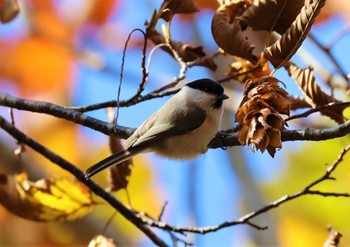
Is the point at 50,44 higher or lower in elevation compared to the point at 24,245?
higher

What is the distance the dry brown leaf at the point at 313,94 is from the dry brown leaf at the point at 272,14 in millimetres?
166

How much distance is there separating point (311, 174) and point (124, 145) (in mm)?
2293

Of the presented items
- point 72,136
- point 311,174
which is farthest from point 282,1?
point 72,136

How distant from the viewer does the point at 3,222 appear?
338cm

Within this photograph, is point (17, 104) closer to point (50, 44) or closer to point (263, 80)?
point (263, 80)

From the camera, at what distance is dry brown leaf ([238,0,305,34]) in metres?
1.08

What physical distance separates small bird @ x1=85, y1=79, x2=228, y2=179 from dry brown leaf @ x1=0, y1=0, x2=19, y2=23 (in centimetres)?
45

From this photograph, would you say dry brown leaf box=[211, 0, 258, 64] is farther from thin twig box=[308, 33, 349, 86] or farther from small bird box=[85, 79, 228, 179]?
thin twig box=[308, 33, 349, 86]

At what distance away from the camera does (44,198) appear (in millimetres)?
1457

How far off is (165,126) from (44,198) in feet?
1.22

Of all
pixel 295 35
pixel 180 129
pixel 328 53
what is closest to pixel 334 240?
pixel 295 35

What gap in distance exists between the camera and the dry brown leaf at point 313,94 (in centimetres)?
123

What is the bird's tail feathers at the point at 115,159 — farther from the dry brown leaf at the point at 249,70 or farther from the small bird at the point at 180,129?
the dry brown leaf at the point at 249,70

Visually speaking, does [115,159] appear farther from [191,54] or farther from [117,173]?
[191,54]
